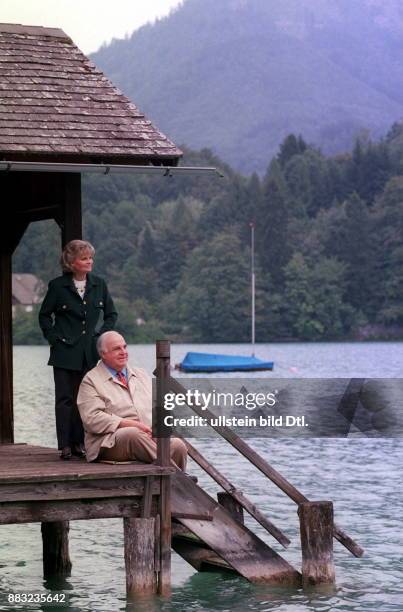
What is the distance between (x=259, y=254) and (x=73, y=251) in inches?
4861

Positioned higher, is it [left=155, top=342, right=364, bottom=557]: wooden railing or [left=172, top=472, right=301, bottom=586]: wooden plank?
[left=155, top=342, right=364, bottom=557]: wooden railing

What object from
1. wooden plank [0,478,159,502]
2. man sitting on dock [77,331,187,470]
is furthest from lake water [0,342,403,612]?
man sitting on dock [77,331,187,470]

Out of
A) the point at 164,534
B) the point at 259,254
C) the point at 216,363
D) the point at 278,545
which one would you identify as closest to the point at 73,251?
the point at 164,534

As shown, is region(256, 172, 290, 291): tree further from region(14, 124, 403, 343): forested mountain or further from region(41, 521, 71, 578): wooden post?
region(41, 521, 71, 578): wooden post

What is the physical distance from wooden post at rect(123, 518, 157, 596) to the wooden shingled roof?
3.32 m

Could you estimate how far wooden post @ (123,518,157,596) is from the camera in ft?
36.1

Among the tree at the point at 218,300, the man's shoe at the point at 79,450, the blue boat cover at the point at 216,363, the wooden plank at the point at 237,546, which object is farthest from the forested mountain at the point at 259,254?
the man's shoe at the point at 79,450

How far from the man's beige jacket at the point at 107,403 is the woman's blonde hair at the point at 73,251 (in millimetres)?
921

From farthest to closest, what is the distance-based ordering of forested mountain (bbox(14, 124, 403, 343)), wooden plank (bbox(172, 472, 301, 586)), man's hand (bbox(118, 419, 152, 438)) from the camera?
forested mountain (bbox(14, 124, 403, 343))
wooden plank (bbox(172, 472, 301, 586))
man's hand (bbox(118, 419, 152, 438))

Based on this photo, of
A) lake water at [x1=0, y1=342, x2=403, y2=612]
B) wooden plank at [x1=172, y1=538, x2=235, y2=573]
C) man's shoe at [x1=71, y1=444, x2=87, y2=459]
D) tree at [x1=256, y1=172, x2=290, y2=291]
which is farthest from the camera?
tree at [x1=256, y1=172, x2=290, y2=291]

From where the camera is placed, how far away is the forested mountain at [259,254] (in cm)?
12794

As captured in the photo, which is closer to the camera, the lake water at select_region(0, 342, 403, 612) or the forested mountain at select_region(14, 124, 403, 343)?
the lake water at select_region(0, 342, 403, 612)

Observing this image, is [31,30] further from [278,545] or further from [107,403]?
[278,545]

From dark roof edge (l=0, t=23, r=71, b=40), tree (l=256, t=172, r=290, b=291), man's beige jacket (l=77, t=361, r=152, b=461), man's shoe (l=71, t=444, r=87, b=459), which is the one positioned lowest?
man's shoe (l=71, t=444, r=87, b=459)
